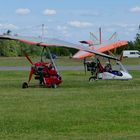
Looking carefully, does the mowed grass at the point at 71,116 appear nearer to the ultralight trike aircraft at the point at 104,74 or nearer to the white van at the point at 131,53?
the ultralight trike aircraft at the point at 104,74

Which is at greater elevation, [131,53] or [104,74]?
[131,53]

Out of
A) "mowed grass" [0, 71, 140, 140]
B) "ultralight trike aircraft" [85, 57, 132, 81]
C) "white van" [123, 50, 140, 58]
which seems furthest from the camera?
"white van" [123, 50, 140, 58]

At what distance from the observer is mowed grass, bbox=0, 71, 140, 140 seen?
12359 mm

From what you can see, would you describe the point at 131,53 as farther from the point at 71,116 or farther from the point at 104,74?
the point at 71,116

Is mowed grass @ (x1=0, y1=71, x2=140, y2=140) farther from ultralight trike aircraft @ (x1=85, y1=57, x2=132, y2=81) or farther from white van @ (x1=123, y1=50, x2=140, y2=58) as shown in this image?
white van @ (x1=123, y1=50, x2=140, y2=58)

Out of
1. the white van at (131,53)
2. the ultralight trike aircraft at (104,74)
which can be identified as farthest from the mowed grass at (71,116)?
the white van at (131,53)

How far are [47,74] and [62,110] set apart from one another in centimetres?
1025

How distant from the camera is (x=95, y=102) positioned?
18.2 meters

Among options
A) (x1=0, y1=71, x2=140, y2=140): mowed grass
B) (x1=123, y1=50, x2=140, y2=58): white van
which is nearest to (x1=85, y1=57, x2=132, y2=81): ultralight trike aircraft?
(x1=0, y1=71, x2=140, y2=140): mowed grass

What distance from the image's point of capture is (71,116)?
1502 centimetres

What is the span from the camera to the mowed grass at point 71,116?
1236cm

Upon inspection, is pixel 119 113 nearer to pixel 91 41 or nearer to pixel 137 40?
pixel 91 41

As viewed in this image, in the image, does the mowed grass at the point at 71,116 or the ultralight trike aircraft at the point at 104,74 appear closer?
the mowed grass at the point at 71,116

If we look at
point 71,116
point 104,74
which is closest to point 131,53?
point 104,74
